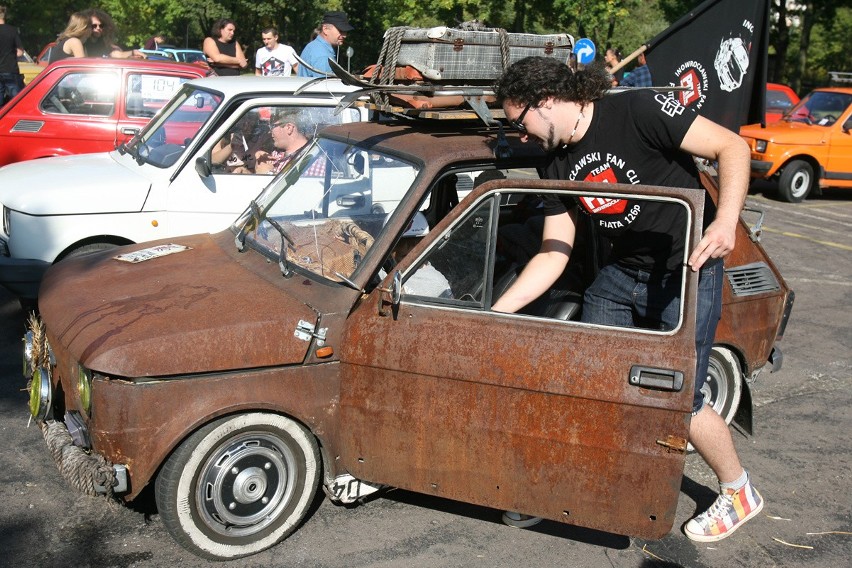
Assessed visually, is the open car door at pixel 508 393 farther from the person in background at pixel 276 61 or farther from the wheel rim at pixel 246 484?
the person in background at pixel 276 61

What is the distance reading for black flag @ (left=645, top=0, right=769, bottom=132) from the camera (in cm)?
468

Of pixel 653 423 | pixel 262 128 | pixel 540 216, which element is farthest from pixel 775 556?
pixel 262 128

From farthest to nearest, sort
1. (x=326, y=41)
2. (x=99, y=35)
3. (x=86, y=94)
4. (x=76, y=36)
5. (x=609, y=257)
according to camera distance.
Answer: (x=99, y=35) < (x=76, y=36) < (x=326, y=41) < (x=86, y=94) < (x=609, y=257)

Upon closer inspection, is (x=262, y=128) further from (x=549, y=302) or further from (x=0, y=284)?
(x=549, y=302)

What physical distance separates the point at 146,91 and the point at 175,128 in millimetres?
2316

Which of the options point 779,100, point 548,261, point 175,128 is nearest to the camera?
point 548,261

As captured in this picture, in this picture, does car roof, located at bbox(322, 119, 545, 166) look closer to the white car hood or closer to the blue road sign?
the white car hood

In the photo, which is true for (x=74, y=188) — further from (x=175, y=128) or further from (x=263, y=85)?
(x=263, y=85)

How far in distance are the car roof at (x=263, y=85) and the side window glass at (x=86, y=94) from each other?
7.17ft

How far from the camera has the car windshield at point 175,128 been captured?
626cm

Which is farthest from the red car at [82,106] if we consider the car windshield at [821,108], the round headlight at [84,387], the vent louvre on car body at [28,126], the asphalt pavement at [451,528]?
the car windshield at [821,108]

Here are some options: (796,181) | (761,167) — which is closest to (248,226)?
(761,167)

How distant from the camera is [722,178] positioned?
10.8 feet

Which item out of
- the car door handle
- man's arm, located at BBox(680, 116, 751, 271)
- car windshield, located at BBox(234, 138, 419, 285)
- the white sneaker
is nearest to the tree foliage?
car windshield, located at BBox(234, 138, 419, 285)
